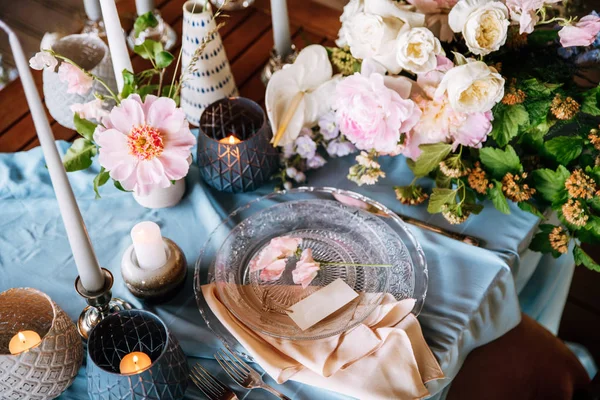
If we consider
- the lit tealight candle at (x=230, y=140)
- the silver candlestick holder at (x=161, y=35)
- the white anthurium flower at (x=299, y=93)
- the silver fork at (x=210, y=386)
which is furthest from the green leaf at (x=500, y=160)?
the silver candlestick holder at (x=161, y=35)

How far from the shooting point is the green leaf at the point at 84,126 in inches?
31.8

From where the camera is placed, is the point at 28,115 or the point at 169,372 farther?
the point at 28,115

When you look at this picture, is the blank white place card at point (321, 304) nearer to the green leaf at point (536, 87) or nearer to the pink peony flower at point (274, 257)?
the pink peony flower at point (274, 257)

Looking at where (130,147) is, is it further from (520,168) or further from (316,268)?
(520,168)

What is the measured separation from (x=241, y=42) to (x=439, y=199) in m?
0.57

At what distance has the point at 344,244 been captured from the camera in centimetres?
88

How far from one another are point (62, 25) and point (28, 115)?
0.34 m

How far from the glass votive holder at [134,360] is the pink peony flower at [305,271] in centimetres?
19

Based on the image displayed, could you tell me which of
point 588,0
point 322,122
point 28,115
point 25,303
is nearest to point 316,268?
point 322,122

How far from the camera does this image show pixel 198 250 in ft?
2.99

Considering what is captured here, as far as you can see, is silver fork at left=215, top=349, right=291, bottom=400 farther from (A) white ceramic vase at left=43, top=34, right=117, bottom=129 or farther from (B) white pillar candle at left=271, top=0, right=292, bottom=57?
(B) white pillar candle at left=271, top=0, right=292, bottom=57

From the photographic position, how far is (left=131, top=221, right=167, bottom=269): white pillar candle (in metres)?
0.78

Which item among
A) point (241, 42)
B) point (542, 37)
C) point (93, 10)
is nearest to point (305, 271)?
point (542, 37)

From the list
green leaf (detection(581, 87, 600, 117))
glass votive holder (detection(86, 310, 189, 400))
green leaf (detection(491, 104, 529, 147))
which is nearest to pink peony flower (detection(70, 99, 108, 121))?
glass votive holder (detection(86, 310, 189, 400))
